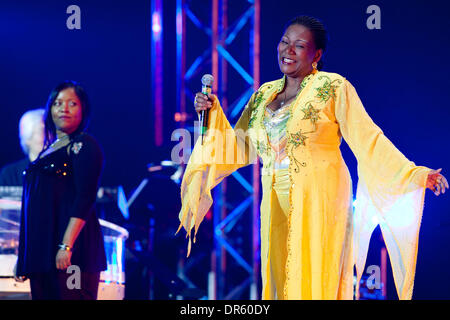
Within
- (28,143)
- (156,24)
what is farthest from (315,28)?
(28,143)

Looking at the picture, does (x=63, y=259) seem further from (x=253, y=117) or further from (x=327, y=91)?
(x=327, y=91)

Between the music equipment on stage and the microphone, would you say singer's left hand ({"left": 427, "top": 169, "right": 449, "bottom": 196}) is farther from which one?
the music equipment on stage

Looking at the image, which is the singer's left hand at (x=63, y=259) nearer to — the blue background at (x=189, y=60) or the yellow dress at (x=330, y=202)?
the yellow dress at (x=330, y=202)

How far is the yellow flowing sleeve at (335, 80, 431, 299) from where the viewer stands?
2.35m

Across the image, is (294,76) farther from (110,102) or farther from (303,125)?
(110,102)

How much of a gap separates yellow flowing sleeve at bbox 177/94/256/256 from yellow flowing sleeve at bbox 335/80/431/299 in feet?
1.73

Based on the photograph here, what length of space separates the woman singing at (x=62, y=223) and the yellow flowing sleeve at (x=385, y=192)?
59.3 inches

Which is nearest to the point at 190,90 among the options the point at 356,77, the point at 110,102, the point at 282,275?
the point at 110,102

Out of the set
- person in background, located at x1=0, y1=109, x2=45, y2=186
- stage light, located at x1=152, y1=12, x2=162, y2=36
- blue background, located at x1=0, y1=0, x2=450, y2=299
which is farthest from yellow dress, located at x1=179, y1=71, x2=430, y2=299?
person in background, located at x1=0, y1=109, x2=45, y2=186

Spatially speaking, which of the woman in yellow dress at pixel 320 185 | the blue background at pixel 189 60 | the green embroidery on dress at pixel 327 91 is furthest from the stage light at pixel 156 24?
the green embroidery on dress at pixel 327 91

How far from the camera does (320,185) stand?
8.02 feet

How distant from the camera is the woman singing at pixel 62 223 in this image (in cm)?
311

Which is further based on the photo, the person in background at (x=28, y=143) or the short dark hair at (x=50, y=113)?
the person in background at (x=28, y=143)
